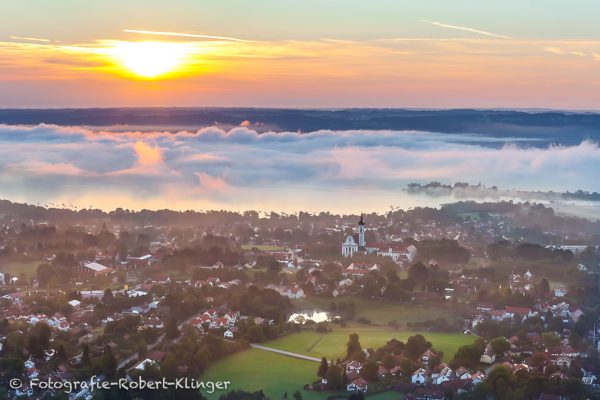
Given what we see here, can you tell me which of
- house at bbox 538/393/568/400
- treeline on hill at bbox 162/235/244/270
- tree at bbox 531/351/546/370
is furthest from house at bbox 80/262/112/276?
house at bbox 538/393/568/400

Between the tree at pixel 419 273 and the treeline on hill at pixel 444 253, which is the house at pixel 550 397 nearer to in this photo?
the tree at pixel 419 273

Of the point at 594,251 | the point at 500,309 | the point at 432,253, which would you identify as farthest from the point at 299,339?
the point at 594,251

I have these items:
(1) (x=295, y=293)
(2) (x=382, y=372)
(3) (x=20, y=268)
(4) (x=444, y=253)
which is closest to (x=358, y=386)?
(2) (x=382, y=372)

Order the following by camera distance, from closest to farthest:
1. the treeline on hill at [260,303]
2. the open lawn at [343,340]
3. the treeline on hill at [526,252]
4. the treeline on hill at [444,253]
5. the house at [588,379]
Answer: the house at [588,379] < the open lawn at [343,340] < the treeline on hill at [260,303] < the treeline on hill at [526,252] < the treeline on hill at [444,253]

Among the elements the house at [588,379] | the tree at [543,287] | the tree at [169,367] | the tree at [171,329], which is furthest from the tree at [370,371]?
the tree at [543,287]

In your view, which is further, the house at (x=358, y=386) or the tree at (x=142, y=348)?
the tree at (x=142, y=348)

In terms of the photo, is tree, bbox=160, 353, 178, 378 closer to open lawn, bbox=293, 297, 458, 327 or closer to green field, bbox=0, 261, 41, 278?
open lawn, bbox=293, 297, 458, 327

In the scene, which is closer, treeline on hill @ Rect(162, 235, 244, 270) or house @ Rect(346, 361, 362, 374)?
house @ Rect(346, 361, 362, 374)
